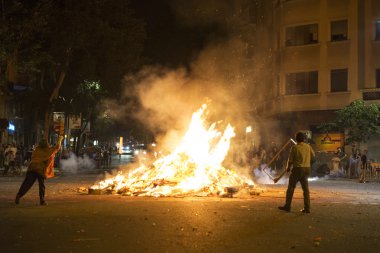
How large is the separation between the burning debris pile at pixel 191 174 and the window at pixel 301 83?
1730 cm

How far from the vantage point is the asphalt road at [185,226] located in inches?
298

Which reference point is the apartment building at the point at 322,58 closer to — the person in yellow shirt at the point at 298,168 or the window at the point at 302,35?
the window at the point at 302,35

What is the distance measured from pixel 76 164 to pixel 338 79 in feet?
61.9

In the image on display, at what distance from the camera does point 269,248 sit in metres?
7.48

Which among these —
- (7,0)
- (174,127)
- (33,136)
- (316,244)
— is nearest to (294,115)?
(174,127)

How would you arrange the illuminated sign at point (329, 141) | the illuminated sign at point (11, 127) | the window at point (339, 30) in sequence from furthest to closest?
the illuminated sign at point (11, 127), the illuminated sign at point (329, 141), the window at point (339, 30)

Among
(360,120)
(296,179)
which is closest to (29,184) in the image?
(296,179)

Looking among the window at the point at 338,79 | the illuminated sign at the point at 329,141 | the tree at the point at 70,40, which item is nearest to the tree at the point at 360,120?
the illuminated sign at the point at 329,141

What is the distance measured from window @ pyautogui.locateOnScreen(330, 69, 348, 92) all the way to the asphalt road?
872 inches

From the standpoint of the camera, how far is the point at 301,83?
36.4 meters

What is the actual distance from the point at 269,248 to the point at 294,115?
2990 cm

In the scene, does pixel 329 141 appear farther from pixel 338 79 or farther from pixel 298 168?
pixel 298 168

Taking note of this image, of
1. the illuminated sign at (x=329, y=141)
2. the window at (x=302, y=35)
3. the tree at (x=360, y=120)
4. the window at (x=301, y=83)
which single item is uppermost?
the window at (x=302, y=35)

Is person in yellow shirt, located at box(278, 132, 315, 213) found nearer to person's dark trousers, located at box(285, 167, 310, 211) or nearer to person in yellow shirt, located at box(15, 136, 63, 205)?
person's dark trousers, located at box(285, 167, 310, 211)
